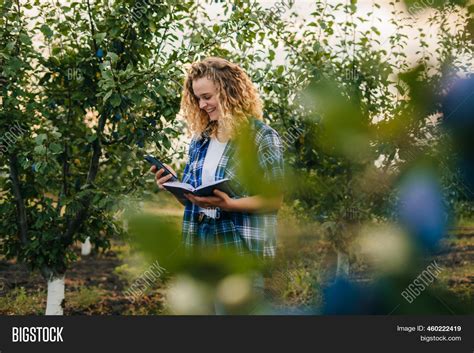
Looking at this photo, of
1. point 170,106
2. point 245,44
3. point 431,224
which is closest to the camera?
point 431,224

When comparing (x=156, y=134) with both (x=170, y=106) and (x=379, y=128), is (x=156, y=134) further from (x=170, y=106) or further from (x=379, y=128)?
(x=379, y=128)

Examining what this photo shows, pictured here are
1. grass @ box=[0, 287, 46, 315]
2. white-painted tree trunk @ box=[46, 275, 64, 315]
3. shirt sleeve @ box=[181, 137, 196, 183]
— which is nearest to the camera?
shirt sleeve @ box=[181, 137, 196, 183]

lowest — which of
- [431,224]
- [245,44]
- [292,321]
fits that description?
[292,321]

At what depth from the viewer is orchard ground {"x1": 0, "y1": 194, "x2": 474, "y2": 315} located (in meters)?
0.45

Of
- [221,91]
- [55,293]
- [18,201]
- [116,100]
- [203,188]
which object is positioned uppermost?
[116,100]

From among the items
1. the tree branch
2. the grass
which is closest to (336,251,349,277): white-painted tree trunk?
the tree branch

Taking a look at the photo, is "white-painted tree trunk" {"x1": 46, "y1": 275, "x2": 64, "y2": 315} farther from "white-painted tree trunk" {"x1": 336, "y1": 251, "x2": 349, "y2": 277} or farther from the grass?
"white-painted tree trunk" {"x1": 336, "y1": 251, "x2": 349, "y2": 277}

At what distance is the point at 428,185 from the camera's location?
1.32ft

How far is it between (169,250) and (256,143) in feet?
0.36

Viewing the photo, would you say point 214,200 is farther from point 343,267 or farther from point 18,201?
point 18,201

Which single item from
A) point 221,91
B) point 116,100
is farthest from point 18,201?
point 221,91

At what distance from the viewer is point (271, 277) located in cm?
49

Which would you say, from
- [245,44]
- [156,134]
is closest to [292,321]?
[156,134]

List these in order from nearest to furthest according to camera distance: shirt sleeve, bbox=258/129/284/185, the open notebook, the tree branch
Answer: shirt sleeve, bbox=258/129/284/185 → the open notebook → the tree branch
